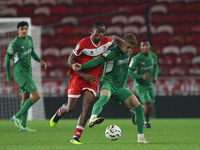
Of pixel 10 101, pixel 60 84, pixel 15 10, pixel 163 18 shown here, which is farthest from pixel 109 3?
pixel 10 101

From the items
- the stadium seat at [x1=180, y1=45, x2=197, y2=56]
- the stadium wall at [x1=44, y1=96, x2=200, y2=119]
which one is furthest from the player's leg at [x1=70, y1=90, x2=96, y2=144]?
the stadium seat at [x1=180, y1=45, x2=197, y2=56]

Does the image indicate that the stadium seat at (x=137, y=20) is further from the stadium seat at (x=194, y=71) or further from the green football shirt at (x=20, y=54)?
the green football shirt at (x=20, y=54)

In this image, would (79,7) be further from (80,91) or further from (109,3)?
(80,91)

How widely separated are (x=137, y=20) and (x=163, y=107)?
568cm

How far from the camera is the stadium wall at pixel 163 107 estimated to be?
13.3 meters

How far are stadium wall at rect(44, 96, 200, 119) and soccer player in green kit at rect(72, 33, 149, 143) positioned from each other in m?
6.99

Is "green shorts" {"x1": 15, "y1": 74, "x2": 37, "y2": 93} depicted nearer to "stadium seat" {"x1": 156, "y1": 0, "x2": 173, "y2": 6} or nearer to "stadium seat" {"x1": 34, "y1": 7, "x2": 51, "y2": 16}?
"stadium seat" {"x1": 34, "y1": 7, "x2": 51, "y2": 16}

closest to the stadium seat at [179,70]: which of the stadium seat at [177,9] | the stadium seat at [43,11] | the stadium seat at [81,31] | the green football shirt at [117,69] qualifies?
the stadium seat at [177,9]

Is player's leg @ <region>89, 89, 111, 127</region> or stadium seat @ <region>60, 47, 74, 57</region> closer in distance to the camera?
player's leg @ <region>89, 89, 111, 127</region>

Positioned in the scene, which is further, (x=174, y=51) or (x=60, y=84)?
(x=174, y=51)

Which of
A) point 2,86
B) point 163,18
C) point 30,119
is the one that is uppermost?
point 163,18

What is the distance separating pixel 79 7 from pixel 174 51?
16.0 ft

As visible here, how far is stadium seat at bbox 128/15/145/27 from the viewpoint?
18031 mm

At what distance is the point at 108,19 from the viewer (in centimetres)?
1886
